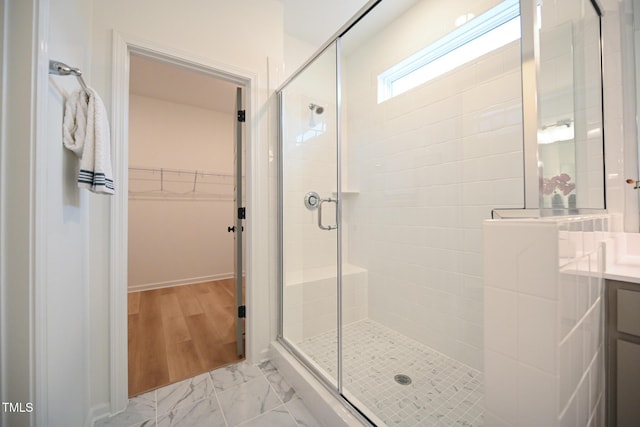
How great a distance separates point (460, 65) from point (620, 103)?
0.88m

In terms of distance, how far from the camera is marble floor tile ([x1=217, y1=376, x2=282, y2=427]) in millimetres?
1318

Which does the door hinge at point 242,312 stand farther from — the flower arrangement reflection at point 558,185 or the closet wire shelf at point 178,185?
the closet wire shelf at point 178,185

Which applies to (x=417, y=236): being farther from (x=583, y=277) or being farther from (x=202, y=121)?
(x=202, y=121)

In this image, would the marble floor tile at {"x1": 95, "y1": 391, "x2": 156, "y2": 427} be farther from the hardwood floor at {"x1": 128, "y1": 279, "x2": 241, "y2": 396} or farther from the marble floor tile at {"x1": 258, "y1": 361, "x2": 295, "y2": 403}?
the marble floor tile at {"x1": 258, "y1": 361, "x2": 295, "y2": 403}

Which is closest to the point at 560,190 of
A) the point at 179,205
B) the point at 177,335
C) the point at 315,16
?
the point at 315,16

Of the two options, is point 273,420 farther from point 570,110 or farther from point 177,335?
point 570,110

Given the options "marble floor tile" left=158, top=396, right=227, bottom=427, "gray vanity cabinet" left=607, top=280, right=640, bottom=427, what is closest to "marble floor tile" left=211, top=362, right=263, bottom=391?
"marble floor tile" left=158, top=396, right=227, bottom=427

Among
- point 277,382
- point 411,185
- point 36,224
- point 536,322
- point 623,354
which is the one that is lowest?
point 277,382

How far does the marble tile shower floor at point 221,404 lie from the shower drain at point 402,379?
554 mm

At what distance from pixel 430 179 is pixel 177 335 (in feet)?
8.34

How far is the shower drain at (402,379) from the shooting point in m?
1.49

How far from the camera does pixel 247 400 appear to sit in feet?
4.69

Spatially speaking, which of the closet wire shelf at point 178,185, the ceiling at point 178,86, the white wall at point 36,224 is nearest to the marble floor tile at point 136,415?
the white wall at point 36,224

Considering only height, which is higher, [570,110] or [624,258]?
[570,110]
